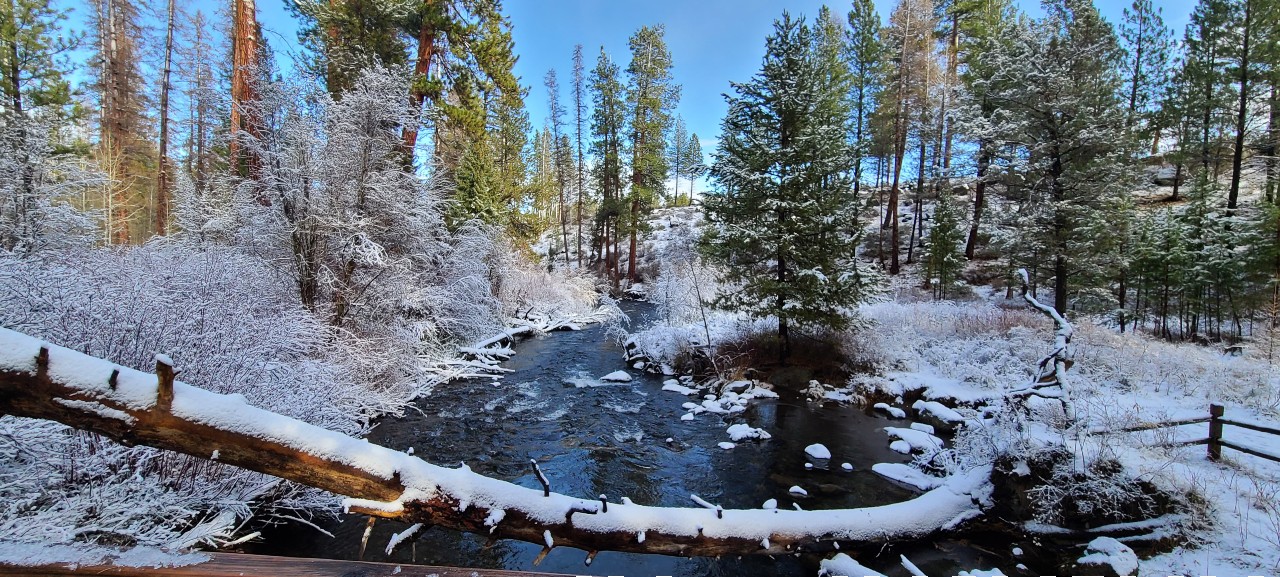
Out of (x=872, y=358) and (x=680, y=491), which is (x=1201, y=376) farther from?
(x=680, y=491)

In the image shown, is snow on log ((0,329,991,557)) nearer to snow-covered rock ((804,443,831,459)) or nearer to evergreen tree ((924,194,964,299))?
snow-covered rock ((804,443,831,459))

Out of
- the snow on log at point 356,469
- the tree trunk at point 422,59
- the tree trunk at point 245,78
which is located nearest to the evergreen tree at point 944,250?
the snow on log at point 356,469

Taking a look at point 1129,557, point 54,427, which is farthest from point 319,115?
point 1129,557

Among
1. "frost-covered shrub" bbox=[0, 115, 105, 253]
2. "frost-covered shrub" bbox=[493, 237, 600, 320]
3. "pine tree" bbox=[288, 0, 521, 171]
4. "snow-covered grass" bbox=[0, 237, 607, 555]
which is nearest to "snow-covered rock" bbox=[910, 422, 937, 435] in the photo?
"snow-covered grass" bbox=[0, 237, 607, 555]

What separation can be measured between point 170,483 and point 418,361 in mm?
6785

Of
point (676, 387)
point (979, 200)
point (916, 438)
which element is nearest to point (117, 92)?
point (676, 387)

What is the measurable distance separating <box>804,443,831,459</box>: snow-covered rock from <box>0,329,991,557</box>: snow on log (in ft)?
10.9

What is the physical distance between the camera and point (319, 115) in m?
9.02

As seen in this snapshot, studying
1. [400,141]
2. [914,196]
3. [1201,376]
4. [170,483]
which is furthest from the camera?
[914,196]

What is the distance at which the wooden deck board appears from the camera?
1.50 meters

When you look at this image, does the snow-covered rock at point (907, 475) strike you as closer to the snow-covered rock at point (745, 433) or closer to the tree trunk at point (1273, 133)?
the snow-covered rock at point (745, 433)

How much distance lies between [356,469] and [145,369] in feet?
12.2

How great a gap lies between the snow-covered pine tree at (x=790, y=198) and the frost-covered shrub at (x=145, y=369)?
891 cm

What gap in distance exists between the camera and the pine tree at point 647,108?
2806 cm
